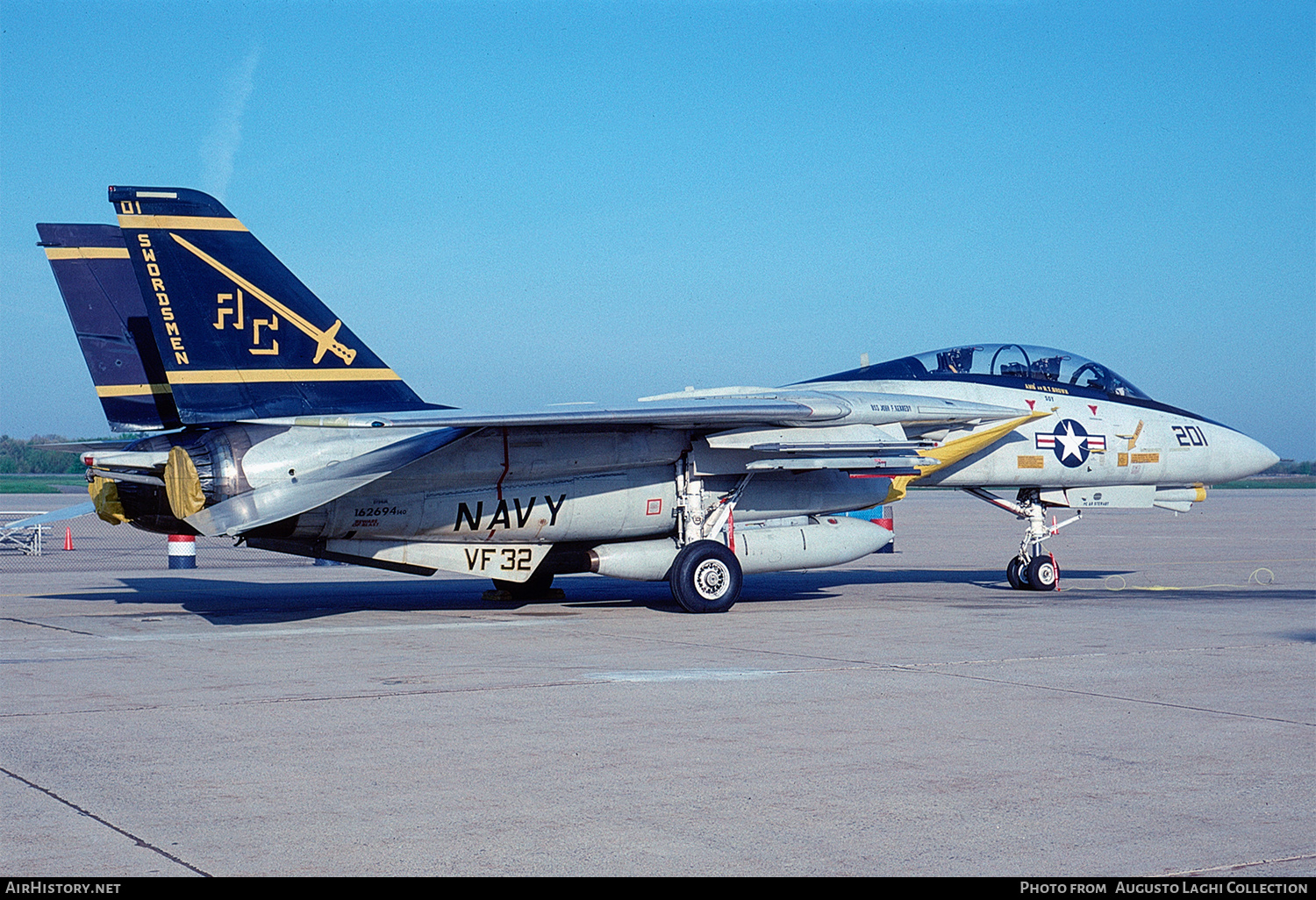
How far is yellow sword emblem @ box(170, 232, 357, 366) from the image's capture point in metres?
12.5

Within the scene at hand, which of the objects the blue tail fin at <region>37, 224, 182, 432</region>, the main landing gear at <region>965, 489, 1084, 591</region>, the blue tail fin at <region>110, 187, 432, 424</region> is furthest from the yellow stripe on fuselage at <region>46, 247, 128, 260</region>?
the main landing gear at <region>965, 489, 1084, 591</region>

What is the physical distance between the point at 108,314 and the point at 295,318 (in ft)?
11.2

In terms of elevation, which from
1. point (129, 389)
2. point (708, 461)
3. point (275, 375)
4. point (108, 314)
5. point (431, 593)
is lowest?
point (431, 593)

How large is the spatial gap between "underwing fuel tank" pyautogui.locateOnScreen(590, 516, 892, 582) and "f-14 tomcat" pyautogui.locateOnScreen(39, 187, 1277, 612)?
3cm

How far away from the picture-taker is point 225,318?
41.2 ft

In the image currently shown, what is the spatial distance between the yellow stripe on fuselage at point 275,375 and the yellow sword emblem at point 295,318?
0.47 feet

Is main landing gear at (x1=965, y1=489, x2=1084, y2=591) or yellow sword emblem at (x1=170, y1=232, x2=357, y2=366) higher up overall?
yellow sword emblem at (x1=170, y1=232, x2=357, y2=366)

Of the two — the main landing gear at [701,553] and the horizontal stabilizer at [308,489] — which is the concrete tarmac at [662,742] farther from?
the horizontal stabilizer at [308,489]

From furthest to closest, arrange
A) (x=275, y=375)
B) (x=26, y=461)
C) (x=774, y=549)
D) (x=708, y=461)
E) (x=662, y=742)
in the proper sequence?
1. (x=26, y=461)
2. (x=774, y=549)
3. (x=708, y=461)
4. (x=275, y=375)
5. (x=662, y=742)

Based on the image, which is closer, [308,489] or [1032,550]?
[308,489]

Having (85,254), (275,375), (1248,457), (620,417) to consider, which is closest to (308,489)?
(275,375)

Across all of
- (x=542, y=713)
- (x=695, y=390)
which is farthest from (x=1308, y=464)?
(x=542, y=713)

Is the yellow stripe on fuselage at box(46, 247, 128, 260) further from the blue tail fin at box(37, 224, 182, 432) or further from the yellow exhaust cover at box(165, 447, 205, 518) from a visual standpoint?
the yellow exhaust cover at box(165, 447, 205, 518)

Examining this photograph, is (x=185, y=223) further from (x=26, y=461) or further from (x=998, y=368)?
(x=26, y=461)
